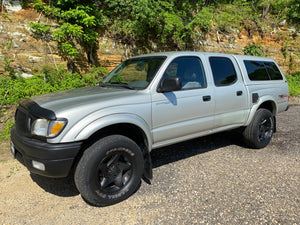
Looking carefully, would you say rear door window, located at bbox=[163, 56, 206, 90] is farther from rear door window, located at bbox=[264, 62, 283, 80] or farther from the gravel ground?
rear door window, located at bbox=[264, 62, 283, 80]

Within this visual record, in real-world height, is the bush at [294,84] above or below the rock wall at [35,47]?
below

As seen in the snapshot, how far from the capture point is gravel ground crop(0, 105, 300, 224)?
2.52 meters

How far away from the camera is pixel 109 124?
2625mm

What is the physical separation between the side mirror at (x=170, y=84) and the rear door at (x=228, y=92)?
1.01m

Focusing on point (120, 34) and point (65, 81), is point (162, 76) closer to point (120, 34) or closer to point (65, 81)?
point (65, 81)

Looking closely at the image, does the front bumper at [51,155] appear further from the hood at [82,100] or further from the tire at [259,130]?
the tire at [259,130]

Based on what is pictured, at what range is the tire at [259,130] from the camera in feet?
14.3

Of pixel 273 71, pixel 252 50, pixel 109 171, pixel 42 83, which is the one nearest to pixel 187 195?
Result: pixel 109 171

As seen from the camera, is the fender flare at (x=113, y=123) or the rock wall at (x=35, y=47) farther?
the rock wall at (x=35, y=47)

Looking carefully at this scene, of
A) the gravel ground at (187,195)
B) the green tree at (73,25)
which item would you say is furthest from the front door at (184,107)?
the green tree at (73,25)

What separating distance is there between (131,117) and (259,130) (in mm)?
2917

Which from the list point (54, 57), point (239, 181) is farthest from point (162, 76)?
point (54, 57)

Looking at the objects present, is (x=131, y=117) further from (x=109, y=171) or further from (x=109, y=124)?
(x=109, y=171)

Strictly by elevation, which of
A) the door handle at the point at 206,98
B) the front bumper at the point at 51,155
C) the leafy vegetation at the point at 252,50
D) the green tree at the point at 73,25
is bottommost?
the front bumper at the point at 51,155
